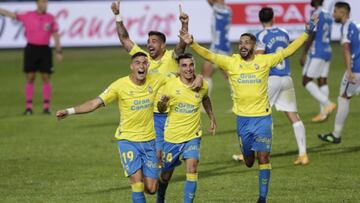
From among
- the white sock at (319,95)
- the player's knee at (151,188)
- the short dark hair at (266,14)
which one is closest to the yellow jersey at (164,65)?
the player's knee at (151,188)

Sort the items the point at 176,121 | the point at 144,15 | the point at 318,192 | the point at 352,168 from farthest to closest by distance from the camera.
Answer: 1. the point at 144,15
2. the point at 352,168
3. the point at 318,192
4. the point at 176,121

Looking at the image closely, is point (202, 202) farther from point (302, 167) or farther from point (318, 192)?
point (302, 167)

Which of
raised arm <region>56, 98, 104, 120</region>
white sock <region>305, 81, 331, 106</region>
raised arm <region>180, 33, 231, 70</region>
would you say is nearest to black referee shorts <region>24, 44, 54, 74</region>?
white sock <region>305, 81, 331, 106</region>

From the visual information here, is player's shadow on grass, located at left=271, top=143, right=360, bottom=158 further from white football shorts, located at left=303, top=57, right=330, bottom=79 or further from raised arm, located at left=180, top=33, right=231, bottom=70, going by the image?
raised arm, located at left=180, top=33, right=231, bottom=70

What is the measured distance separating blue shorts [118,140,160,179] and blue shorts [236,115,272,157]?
177 cm

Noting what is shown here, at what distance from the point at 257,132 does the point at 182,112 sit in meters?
1.17

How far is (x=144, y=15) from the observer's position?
36.4 m

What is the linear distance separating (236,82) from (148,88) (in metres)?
1.68

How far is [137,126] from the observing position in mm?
12469

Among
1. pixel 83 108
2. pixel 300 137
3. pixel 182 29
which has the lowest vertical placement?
pixel 300 137

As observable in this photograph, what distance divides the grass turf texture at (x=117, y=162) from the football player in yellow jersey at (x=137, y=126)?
1.70 m

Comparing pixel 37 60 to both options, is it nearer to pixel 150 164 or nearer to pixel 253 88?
pixel 253 88

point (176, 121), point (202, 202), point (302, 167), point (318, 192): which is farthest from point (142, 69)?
point (302, 167)

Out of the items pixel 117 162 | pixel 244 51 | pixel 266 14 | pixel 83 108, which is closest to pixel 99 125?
pixel 117 162
